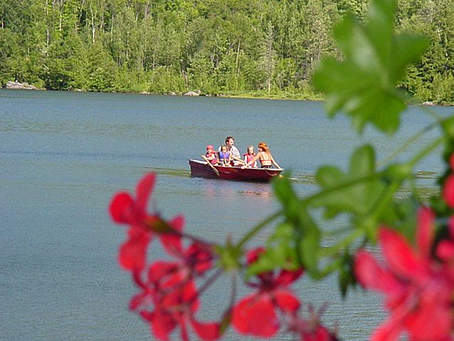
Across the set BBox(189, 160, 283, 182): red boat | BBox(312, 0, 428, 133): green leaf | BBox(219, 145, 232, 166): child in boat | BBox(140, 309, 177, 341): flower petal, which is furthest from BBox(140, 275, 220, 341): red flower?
BBox(219, 145, 232, 166): child in boat

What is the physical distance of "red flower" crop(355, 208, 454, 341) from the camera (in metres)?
0.69

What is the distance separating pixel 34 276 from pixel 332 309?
185 inches

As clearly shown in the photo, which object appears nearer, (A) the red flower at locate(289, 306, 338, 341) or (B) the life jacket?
(A) the red flower at locate(289, 306, 338, 341)

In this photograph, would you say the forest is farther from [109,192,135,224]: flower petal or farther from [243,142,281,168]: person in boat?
[109,192,135,224]: flower petal

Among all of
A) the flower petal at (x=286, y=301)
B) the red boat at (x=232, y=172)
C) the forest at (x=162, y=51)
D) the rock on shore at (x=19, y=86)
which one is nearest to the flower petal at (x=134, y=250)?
the flower petal at (x=286, y=301)

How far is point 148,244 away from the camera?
0.86 m

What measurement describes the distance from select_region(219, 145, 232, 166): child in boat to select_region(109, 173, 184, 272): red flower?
27113 mm

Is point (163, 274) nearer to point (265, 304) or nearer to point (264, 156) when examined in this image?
point (265, 304)

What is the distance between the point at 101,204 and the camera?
27234 mm

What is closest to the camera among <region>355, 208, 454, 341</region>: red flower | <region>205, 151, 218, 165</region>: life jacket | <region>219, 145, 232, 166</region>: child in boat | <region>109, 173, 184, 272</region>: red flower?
<region>355, 208, 454, 341</region>: red flower

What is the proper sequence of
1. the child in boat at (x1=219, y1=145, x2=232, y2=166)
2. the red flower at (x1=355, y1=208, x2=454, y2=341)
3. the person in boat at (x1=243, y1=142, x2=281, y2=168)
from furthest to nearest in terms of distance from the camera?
the child in boat at (x1=219, y1=145, x2=232, y2=166), the person in boat at (x1=243, y1=142, x2=281, y2=168), the red flower at (x1=355, y1=208, x2=454, y2=341)

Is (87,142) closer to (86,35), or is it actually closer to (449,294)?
(449,294)

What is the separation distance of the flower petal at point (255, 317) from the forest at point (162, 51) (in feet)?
341

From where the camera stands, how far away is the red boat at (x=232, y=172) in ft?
89.4
